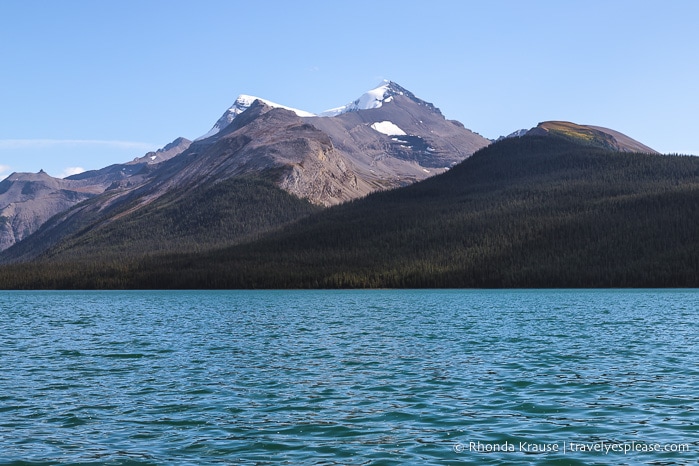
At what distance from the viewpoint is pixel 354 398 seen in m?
47.0

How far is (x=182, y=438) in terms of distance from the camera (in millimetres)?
37031

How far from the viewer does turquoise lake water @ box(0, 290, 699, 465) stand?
1351 inches

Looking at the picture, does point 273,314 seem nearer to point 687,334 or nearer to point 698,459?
point 687,334

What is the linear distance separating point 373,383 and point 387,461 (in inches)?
787

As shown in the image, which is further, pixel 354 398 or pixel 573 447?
pixel 354 398

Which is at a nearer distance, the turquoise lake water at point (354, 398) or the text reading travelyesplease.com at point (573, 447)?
the text reading travelyesplease.com at point (573, 447)

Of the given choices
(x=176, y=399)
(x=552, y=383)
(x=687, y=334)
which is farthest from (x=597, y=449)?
(x=687, y=334)

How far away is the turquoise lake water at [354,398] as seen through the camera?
34.3 metres

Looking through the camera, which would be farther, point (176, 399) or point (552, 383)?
point (552, 383)

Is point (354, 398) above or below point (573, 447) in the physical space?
above

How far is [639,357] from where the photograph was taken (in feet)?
215

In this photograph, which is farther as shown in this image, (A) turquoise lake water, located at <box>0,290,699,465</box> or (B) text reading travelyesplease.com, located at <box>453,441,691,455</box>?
(A) turquoise lake water, located at <box>0,290,699,465</box>

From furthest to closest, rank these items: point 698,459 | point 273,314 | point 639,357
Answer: point 273,314, point 639,357, point 698,459

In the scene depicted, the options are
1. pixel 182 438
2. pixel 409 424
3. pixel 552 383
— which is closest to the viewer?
pixel 182 438
